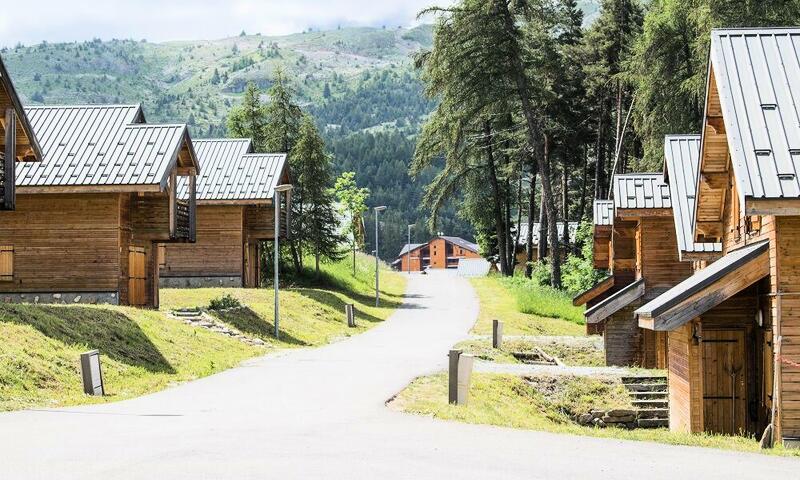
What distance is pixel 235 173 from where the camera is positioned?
4962cm

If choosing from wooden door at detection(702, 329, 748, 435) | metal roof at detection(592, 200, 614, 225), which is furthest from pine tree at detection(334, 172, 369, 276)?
wooden door at detection(702, 329, 748, 435)

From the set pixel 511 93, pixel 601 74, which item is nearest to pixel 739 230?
pixel 511 93

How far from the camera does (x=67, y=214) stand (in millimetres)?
33906

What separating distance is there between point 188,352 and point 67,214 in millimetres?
9269

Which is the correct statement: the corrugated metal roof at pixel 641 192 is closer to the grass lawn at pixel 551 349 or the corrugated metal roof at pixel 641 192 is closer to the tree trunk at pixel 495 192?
the grass lawn at pixel 551 349

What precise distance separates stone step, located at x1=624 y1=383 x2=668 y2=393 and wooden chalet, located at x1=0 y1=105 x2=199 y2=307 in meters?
15.9

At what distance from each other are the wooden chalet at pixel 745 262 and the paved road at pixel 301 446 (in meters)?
3.80

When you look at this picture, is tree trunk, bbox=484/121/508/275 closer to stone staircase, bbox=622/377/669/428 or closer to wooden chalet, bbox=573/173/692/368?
wooden chalet, bbox=573/173/692/368

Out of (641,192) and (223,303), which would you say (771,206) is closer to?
(641,192)

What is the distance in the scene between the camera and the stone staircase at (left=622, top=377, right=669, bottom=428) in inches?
973

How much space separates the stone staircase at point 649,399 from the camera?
973 inches

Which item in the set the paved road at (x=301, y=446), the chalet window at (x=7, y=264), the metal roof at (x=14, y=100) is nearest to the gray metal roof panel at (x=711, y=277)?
the paved road at (x=301, y=446)

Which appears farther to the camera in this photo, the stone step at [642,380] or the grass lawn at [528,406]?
the stone step at [642,380]

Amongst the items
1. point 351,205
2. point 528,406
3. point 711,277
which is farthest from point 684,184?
point 351,205
